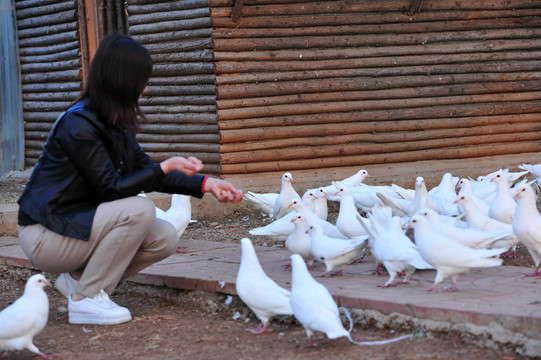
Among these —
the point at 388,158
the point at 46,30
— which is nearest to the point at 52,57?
the point at 46,30

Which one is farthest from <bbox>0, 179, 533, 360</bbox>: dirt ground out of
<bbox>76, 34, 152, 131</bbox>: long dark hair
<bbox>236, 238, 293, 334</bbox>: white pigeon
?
<bbox>76, 34, 152, 131</bbox>: long dark hair

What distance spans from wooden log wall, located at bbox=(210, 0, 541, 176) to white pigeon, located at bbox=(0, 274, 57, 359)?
527 centimetres

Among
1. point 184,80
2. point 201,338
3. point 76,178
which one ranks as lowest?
point 201,338

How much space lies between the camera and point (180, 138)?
9.60 metres

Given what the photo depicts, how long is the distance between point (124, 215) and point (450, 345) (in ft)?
6.19

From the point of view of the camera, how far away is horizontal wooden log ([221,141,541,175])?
9.30m

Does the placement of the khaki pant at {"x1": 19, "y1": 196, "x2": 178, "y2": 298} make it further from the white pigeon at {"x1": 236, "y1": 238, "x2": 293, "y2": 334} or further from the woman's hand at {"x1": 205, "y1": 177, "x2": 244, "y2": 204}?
the white pigeon at {"x1": 236, "y1": 238, "x2": 293, "y2": 334}

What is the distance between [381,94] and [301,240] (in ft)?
15.5

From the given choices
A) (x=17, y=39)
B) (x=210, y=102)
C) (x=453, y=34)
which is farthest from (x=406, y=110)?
(x=17, y=39)

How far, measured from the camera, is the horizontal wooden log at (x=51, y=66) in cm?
1081

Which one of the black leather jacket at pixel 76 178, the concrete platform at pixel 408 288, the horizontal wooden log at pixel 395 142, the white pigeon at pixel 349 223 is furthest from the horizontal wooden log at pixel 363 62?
the black leather jacket at pixel 76 178

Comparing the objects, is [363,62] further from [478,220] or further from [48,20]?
[48,20]

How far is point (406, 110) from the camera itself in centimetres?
989

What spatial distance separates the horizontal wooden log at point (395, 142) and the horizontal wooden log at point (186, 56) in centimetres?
117
